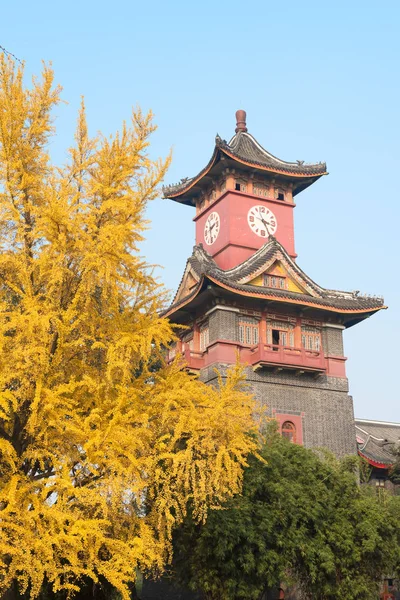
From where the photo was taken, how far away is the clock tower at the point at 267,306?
24.2 m

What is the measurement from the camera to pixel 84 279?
31.4ft

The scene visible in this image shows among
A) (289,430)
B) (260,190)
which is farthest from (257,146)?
(289,430)

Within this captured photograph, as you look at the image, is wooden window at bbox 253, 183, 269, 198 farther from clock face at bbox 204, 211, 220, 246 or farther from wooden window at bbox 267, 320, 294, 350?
wooden window at bbox 267, 320, 294, 350

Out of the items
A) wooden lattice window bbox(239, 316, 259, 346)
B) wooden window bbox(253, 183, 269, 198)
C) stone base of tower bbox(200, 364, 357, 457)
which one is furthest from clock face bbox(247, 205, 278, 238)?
stone base of tower bbox(200, 364, 357, 457)

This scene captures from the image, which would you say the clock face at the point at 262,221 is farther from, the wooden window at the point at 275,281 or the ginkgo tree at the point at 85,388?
the ginkgo tree at the point at 85,388

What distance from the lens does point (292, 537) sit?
15578 millimetres

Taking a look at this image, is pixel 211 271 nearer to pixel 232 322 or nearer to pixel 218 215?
pixel 232 322

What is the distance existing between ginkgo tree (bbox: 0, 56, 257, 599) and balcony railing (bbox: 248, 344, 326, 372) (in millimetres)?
12930

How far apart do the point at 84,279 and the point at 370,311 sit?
1890 cm

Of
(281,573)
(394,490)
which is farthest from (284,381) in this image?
(281,573)

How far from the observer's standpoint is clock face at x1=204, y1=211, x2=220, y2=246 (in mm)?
29547

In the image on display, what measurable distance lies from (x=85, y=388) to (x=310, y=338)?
58.0ft

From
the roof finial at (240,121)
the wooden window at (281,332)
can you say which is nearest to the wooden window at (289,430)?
the wooden window at (281,332)

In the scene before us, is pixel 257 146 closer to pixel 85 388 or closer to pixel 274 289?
pixel 274 289
